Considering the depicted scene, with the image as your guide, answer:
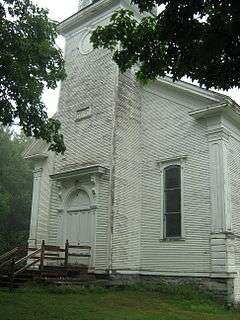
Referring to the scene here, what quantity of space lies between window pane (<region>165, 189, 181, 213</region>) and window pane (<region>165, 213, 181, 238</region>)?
0.23 meters

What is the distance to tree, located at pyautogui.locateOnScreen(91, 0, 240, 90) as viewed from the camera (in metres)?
6.25

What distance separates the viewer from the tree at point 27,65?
12.2 metres

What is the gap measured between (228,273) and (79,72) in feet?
37.9

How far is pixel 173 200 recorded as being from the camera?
1733 centimetres

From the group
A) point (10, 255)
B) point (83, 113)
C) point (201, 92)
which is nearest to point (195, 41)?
point (201, 92)

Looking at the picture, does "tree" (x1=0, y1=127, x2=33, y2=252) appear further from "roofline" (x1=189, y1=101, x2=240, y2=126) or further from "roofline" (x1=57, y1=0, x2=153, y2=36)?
"roofline" (x1=189, y1=101, x2=240, y2=126)

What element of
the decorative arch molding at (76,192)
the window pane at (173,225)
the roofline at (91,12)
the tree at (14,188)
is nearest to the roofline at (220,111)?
the window pane at (173,225)

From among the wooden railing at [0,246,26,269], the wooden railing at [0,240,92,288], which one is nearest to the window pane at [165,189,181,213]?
the wooden railing at [0,240,92,288]

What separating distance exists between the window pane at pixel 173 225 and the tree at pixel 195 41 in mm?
9873

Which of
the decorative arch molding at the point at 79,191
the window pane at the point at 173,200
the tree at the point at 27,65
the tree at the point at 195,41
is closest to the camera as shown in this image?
the tree at the point at 195,41

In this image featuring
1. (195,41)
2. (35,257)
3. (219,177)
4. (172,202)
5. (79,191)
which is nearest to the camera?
(195,41)

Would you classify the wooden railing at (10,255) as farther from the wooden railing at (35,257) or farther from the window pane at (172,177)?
the window pane at (172,177)

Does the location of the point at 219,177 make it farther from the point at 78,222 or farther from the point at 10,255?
the point at 10,255

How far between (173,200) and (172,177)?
0.93 metres
